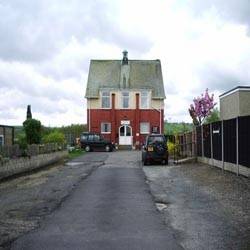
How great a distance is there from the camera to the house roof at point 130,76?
62.0 meters

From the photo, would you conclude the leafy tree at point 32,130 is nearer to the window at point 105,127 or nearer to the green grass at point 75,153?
the green grass at point 75,153

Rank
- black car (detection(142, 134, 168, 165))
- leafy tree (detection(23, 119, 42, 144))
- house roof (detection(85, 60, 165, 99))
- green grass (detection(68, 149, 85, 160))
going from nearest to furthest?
1. black car (detection(142, 134, 168, 165))
2. leafy tree (detection(23, 119, 42, 144))
3. green grass (detection(68, 149, 85, 160))
4. house roof (detection(85, 60, 165, 99))

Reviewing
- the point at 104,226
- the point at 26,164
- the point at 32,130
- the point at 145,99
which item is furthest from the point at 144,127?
the point at 104,226

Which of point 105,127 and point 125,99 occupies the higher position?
point 125,99

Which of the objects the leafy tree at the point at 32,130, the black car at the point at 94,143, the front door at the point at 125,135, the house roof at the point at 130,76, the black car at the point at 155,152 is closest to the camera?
the black car at the point at 155,152

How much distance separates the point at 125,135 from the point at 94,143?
7.86 meters

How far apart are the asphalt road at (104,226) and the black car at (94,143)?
3791 cm

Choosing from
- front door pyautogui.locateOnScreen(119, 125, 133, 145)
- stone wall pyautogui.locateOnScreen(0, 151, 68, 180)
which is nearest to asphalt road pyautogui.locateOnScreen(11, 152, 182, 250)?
stone wall pyautogui.locateOnScreen(0, 151, 68, 180)

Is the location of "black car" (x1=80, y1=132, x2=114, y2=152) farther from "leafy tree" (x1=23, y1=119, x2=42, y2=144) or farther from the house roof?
"leafy tree" (x1=23, y1=119, x2=42, y2=144)

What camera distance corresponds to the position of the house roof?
62.0 meters

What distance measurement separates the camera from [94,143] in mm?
54750

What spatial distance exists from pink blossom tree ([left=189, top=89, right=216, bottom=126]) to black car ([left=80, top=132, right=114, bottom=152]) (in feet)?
31.0

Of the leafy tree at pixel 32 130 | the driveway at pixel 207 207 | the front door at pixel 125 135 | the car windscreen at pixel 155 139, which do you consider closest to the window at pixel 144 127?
the front door at pixel 125 135

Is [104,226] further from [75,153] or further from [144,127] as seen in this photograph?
[144,127]
